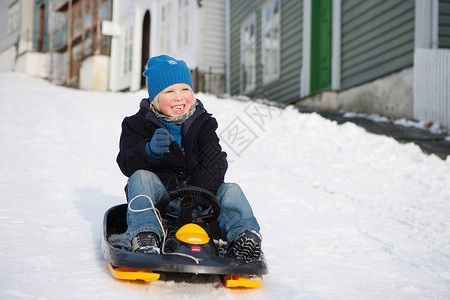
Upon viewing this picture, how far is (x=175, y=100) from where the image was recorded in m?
3.10

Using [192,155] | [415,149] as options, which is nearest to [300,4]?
[415,149]

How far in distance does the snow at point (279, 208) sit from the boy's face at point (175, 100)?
3.17 ft

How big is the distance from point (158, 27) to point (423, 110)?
46.6ft

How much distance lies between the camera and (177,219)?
2781 millimetres

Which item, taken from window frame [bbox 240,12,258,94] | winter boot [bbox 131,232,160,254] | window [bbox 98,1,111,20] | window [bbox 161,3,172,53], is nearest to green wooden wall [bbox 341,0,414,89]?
window frame [bbox 240,12,258,94]

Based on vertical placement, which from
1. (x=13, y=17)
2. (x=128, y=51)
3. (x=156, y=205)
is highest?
(x=13, y=17)

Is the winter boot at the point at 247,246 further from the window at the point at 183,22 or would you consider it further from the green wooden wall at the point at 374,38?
the window at the point at 183,22

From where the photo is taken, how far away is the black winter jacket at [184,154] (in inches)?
118

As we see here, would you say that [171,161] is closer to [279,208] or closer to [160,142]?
[160,142]

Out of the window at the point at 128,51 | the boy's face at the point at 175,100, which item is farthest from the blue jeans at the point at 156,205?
the window at the point at 128,51

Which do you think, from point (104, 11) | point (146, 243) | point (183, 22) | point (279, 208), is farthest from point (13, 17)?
point (146, 243)

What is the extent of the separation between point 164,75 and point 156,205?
0.87 metres

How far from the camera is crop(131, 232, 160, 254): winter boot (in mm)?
2531

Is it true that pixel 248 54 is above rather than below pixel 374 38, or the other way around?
above
